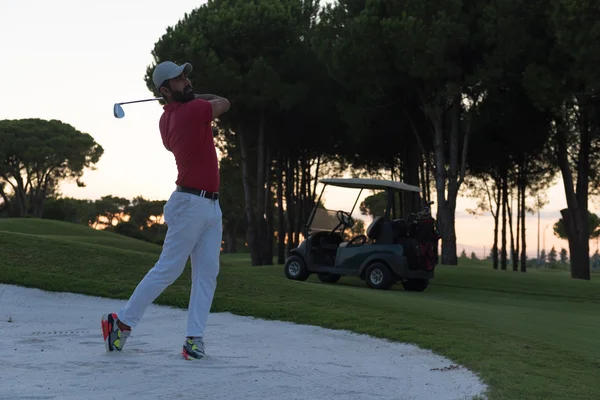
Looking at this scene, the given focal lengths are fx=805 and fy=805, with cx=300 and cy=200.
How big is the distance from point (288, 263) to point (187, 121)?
13332 mm

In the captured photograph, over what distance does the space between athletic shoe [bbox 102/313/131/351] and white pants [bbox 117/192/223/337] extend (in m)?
0.08

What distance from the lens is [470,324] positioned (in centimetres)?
923

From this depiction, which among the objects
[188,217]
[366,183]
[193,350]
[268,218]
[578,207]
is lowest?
[193,350]

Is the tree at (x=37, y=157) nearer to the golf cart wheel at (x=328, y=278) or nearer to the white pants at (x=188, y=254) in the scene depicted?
the golf cart wheel at (x=328, y=278)

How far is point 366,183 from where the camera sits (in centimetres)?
1722

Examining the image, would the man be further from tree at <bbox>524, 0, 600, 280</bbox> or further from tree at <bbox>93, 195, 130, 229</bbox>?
tree at <bbox>93, 195, 130, 229</bbox>

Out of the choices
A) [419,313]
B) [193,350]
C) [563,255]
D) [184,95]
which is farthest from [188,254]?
[563,255]

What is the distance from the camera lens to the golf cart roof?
55.8ft

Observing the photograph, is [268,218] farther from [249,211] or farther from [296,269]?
[296,269]

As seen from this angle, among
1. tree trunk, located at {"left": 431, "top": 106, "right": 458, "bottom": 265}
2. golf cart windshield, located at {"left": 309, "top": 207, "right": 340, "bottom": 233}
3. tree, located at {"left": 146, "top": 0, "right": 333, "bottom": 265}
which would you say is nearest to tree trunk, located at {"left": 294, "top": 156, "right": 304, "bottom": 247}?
tree, located at {"left": 146, "top": 0, "right": 333, "bottom": 265}

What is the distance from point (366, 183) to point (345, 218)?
113cm

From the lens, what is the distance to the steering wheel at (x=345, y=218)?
1759cm

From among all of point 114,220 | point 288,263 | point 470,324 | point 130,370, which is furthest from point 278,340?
point 114,220

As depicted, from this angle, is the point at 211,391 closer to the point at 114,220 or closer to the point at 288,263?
the point at 288,263
